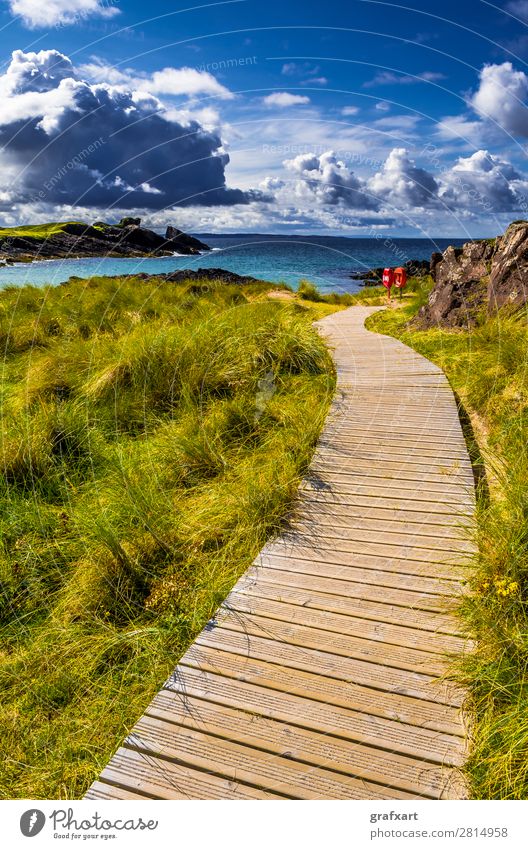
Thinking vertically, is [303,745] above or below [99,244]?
below

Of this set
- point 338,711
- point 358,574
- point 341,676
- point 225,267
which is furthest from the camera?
point 225,267

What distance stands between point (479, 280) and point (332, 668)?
8.96 m

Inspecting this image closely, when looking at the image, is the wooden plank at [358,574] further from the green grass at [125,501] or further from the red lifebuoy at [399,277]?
the red lifebuoy at [399,277]

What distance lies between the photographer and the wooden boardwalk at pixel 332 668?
212 cm

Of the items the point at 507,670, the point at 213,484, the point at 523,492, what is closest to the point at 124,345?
the point at 213,484

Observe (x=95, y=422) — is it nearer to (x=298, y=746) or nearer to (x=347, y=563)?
(x=347, y=563)

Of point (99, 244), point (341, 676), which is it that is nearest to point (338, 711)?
point (341, 676)

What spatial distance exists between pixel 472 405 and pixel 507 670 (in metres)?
4.24

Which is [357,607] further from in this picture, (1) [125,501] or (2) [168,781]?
(1) [125,501]

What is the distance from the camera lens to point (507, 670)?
244 centimetres

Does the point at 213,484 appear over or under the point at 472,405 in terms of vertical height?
under

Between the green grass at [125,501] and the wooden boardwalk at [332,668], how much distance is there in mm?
376

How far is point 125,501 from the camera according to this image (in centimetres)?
432

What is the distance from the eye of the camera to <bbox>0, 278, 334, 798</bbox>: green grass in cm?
290
